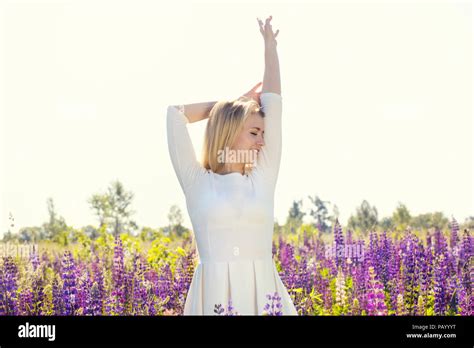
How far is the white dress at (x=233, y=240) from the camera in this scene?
3.65m

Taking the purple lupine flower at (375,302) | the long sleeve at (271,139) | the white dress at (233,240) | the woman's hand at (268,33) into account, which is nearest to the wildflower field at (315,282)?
the purple lupine flower at (375,302)

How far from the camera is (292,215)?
7.91 meters

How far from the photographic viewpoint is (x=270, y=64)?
4059mm

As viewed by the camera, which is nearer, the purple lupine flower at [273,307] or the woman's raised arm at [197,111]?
the purple lupine flower at [273,307]

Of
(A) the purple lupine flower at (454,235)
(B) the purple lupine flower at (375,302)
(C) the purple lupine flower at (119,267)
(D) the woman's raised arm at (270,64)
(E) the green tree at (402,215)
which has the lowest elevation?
(B) the purple lupine flower at (375,302)

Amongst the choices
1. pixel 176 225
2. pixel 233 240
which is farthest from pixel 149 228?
pixel 233 240

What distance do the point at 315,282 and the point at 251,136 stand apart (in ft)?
6.34

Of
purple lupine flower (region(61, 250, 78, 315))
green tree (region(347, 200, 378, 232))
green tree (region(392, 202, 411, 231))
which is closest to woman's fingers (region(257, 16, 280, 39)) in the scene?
purple lupine flower (region(61, 250, 78, 315))

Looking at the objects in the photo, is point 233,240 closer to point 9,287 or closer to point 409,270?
point 409,270

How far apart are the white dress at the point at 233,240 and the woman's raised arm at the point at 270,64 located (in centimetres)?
49

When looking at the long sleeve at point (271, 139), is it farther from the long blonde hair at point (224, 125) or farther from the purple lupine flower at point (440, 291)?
the purple lupine flower at point (440, 291)

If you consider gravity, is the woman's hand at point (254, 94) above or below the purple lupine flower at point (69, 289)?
above
